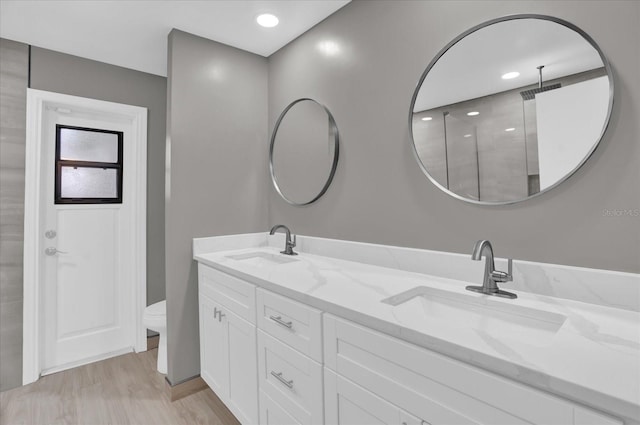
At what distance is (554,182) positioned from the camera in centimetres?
112

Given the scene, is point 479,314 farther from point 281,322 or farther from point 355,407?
point 281,322

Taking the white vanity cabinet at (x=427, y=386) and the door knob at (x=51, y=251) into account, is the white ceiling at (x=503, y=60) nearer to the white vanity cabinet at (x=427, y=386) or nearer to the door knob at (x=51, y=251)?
the white vanity cabinet at (x=427, y=386)

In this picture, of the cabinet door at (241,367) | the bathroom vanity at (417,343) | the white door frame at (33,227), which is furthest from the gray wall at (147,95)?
the cabinet door at (241,367)

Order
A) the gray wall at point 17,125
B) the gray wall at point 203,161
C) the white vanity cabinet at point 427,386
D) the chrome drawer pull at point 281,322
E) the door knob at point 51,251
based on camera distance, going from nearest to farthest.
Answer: the white vanity cabinet at point 427,386, the chrome drawer pull at point 281,322, the gray wall at point 203,161, the gray wall at point 17,125, the door knob at point 51,251

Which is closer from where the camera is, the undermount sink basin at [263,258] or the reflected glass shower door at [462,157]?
the reflected glass shower door at [462,157]

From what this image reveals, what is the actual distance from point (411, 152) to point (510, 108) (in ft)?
1.50

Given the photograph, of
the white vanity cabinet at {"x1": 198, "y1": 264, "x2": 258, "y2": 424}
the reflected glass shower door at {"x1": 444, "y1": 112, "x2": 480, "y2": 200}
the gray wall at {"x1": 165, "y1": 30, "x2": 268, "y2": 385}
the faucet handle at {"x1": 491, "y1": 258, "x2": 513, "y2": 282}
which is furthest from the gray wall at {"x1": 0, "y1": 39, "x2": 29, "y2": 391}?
the faucet handle at {"x1": 491, "y1": 258, "x2": 513, "y2": 282}

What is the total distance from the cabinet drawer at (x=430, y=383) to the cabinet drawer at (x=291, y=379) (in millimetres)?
146

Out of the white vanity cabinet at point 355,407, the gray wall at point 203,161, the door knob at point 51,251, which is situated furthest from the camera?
the door knob at point 51,251

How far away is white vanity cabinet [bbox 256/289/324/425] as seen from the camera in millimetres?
1157

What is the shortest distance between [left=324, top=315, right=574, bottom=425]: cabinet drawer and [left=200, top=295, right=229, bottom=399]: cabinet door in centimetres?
97

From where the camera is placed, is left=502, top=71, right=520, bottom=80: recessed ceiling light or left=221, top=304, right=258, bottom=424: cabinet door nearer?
left=502, top=71, right=520, bottom=80: recessed ceiling light

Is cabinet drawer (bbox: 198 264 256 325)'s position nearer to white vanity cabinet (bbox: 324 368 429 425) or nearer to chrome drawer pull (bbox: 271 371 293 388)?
chrome drawer pull (bbox: 271 371 293 388)

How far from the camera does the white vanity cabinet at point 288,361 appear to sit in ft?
3.80
